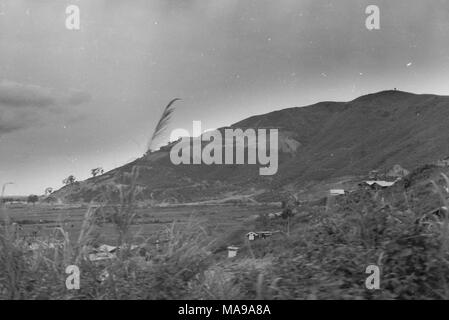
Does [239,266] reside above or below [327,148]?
below

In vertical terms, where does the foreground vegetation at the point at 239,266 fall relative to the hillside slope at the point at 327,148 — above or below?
below

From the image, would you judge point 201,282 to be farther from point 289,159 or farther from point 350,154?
point 350,154

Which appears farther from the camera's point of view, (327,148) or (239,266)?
(327,148)

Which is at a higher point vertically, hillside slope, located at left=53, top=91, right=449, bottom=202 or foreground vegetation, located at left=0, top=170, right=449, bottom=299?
hillside slope, located at left=53, top=91, right=449, bottom=202

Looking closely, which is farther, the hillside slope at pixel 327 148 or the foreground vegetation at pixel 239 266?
the hillside slope at pixel 327 148

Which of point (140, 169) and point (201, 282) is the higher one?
point (140, 169)

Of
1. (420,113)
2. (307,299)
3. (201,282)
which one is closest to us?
(307,299)

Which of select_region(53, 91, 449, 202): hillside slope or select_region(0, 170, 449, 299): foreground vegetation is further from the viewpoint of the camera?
select_region(53, 91, 449, 202): hillside slope
